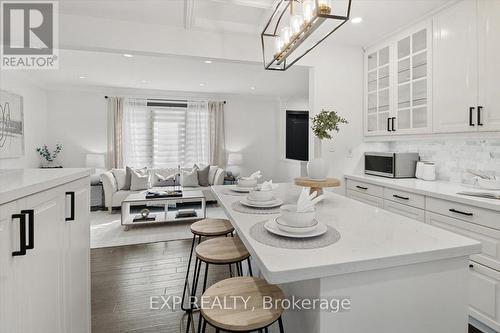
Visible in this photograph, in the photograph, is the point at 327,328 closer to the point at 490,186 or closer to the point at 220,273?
the point at 220,273

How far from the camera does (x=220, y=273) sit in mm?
2676

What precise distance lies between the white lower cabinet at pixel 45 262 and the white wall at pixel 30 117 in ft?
13.5

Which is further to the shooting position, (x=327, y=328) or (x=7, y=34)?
(x=7, y=34)

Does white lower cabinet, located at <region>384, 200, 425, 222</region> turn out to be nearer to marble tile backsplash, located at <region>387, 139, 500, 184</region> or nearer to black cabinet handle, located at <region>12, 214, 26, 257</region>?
marble tile backsplash, located at <region>387, 139, 500, 184</region>

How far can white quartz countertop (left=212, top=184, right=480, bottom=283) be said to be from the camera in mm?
817

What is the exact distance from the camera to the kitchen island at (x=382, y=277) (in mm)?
853

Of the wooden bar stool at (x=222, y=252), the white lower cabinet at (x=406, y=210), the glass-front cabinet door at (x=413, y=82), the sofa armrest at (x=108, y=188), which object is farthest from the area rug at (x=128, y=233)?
the glass-front cabinet door at (x=413, y=82)

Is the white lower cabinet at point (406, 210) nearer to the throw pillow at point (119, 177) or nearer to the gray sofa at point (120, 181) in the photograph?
the gray sofa at point (120, 181)

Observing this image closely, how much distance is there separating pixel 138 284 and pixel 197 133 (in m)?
4.55

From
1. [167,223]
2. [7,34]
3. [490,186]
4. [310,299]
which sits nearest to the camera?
[310,299]

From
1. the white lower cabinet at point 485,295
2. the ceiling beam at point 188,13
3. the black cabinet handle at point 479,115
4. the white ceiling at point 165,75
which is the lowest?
the white lower cabinet at point 485,295

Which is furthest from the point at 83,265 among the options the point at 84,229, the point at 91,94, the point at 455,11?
the point at 91,94

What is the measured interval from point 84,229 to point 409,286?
1.60 m

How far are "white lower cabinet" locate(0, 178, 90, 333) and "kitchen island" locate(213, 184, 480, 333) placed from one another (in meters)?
0.74
